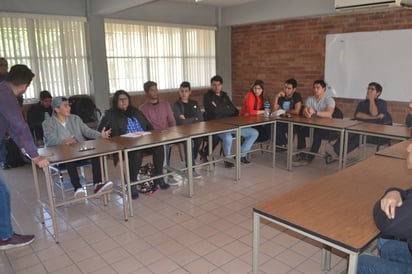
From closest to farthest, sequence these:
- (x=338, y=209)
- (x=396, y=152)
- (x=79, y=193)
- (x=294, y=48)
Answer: (x=338, y=209) < (x=396, y=152) < (x=79, y=193) < (x=294, y=48)

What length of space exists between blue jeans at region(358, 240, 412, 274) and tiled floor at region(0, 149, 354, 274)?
2.32 feet

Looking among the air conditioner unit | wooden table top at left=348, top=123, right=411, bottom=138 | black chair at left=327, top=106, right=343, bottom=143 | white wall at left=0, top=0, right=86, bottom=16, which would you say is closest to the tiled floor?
wooden table top at left=348, top=123, right=411, bottom=138

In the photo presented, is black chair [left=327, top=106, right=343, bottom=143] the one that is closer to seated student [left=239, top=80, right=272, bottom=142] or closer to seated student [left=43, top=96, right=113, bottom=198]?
seated student [left=239, top=80, right=272, bottom=142]

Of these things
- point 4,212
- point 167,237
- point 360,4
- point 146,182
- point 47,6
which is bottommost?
point 167,237

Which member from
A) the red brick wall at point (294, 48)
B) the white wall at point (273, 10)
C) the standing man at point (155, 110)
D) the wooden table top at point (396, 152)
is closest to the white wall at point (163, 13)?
the white wall at point (273, 10)

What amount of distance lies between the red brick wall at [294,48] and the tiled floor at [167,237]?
9.45ft

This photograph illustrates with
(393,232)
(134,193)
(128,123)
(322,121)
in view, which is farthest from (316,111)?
(393,232)

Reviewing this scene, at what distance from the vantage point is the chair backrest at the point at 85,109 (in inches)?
216

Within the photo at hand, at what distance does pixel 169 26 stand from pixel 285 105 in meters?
3.07

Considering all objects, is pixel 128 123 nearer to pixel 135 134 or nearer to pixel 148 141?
pixel 135 134

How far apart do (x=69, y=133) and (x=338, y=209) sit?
2778mm

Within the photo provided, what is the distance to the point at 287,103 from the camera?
15.9ft

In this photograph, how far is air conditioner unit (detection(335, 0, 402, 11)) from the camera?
4300 mm

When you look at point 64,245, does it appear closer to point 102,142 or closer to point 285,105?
point 102,142
